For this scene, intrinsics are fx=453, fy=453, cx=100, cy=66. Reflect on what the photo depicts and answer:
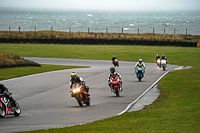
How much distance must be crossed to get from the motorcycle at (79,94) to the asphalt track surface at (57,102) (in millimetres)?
279

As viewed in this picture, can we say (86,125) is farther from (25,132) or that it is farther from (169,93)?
(169,93)

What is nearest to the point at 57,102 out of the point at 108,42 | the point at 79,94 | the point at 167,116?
the point at 79,94

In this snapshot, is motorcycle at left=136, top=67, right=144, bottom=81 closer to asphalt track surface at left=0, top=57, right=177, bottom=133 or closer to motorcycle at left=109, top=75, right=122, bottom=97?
asphalt track surface at left=0, top=57, right=177, bottom=133

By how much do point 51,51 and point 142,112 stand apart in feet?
150

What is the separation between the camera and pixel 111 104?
733 inches

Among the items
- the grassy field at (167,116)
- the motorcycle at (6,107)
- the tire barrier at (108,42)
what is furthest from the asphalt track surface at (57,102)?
the tire barrier at (108,42)

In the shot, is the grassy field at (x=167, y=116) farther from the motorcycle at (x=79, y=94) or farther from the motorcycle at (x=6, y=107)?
the motorcycle at (x=6, y=107)

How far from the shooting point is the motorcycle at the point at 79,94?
1756 centimetres

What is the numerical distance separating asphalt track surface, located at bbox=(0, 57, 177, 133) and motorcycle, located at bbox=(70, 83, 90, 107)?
0.92ft

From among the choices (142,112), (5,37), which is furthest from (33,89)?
(5,37)

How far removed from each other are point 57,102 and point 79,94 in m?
1.94

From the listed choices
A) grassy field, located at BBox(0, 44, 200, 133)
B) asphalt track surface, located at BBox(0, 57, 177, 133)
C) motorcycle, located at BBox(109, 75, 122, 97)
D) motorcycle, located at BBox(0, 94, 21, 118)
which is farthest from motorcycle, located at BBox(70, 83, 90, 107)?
motorcycle, located at BBox(109, 75, 122, 97)

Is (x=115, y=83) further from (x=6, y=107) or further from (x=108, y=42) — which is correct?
(x=108, y=42)

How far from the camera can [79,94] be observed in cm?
1770
